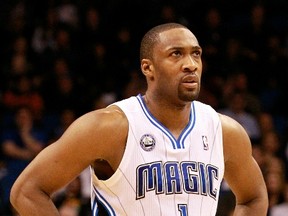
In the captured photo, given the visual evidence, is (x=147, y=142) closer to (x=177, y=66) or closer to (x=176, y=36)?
(x=177, y=66)

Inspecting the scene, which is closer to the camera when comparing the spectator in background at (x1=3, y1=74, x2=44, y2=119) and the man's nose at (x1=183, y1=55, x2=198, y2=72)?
the man's nose at (x1=183, y1=55, x2=198, y2=72)

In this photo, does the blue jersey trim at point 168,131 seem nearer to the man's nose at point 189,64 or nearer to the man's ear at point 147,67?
the man's ear at point 147,67

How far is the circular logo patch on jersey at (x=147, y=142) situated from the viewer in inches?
153

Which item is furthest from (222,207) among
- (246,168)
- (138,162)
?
(138,162)

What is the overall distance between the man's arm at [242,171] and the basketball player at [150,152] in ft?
0.23

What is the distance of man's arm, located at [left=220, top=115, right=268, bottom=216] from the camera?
421 cm

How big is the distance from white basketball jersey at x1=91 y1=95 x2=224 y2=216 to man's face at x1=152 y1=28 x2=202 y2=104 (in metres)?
0.20

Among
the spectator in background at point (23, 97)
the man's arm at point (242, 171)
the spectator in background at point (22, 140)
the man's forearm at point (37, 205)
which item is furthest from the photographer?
the spectator in background at point (23, 97)

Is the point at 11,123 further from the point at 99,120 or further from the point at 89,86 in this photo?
the point at 99,120

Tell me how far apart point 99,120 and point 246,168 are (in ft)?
3.20

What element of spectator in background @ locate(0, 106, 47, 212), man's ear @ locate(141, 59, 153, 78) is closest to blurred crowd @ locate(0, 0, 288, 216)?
spectator in background @ locate(0, 106, 47, 212)

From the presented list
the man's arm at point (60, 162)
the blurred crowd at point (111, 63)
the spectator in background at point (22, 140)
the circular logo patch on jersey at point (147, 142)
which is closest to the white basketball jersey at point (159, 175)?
the circular logo patch on jersey at point (147, 142)

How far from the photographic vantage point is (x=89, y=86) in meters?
10.3

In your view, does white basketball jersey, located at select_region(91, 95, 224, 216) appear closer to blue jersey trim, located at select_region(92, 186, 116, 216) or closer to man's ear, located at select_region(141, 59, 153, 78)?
blue jersey trim, located at select_region(92, 186, 116, 216)
